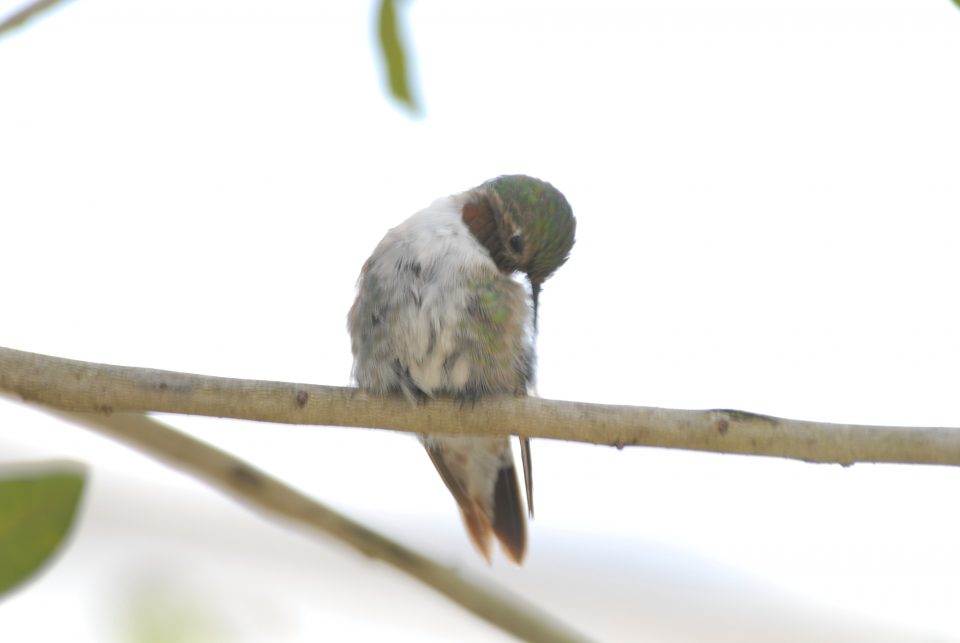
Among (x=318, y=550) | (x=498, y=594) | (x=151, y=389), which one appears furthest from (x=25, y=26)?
(x=318, y=550)

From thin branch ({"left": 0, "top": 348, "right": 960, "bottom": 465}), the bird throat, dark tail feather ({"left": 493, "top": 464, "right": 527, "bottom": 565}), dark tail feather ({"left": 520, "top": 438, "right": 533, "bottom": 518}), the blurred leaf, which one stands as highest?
the blurred leaf

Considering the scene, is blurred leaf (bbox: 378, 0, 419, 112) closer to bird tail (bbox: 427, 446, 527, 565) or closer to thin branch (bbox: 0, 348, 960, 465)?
thin branch (bbox: 0, 348, 960, 465)

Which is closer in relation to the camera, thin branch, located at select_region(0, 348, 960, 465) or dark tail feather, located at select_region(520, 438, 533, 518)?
thin branch, located at select_region(0, 348, 960, 465)

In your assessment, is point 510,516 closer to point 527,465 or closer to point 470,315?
point 527,465

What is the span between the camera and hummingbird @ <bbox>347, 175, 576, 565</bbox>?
136 inches

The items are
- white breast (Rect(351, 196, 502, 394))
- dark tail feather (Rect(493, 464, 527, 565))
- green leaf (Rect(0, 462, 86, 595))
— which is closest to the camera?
green leaf (Rect(0, 462, 86, 595))

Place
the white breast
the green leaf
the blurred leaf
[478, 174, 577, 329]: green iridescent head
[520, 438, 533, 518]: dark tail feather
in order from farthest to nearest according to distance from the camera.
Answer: [478, 174, 577, 329]: green iridescent head
[520, 438, 533, 518]: dark tail feather
the white breast
the blurred leaf
the green leaf

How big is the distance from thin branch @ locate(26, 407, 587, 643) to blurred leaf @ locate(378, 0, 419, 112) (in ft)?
3.21

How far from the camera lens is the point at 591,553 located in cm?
491

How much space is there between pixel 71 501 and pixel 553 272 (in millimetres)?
2812

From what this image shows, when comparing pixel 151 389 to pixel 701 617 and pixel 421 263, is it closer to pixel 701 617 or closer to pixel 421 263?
pixel 421 263

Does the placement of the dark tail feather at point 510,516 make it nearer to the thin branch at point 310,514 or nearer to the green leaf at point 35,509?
the thin branch at point 310,514

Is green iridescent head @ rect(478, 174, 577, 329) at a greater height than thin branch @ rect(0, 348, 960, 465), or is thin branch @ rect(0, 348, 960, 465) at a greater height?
green iridescent head @ rect(478, 174, 577, 329)

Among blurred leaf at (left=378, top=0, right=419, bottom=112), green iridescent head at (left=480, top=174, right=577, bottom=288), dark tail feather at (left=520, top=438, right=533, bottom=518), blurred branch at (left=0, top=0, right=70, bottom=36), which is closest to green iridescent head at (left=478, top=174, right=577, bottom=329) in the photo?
green iridescent head at (left=480, top=174, right=577, bottom=288)
